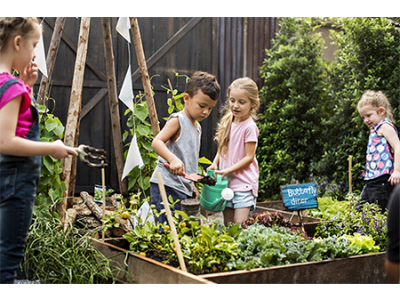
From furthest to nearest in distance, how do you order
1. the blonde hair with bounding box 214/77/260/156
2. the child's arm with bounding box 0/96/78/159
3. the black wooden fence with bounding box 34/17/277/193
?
the black wooden fence with bounding box 34/17/277/193 → the blonde hair with bounding box 214/77/260/156 → the child's arm with bounding box 0/96/78/159

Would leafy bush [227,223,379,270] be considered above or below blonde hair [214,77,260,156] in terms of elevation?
below

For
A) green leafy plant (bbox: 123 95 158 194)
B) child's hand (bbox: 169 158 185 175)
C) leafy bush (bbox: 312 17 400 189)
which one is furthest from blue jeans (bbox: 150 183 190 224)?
leafy bush (bbox: 312 17 400 189)

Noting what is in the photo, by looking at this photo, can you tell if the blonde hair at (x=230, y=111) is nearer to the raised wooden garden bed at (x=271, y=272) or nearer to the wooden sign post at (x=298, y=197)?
the wooden sign post at (x=298, y=197)

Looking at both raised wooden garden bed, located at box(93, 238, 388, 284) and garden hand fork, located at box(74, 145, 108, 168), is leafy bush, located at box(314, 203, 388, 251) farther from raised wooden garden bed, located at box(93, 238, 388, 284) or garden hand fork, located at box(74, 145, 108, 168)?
garden hand fork, located at box(74, 145, 108, 168)

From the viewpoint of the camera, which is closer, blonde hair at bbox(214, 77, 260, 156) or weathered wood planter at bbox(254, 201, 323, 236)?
blonde hair at bbox(214, 77, 260, 156)

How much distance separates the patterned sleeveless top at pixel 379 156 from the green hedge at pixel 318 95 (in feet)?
4.63

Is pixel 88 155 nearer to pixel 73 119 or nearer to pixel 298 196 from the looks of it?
pixel 73 119

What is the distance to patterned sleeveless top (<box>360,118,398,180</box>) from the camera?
135 inches

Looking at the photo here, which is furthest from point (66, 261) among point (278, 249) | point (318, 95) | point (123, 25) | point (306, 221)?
point (318, 95)

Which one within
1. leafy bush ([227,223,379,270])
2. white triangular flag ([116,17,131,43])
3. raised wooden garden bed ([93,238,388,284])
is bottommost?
raised wooden garden bed ([93,238,388,284])

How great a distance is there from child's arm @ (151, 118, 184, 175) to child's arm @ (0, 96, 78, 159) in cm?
89

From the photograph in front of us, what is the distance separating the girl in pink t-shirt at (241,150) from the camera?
2.94 metres

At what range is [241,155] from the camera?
3.04 meters
